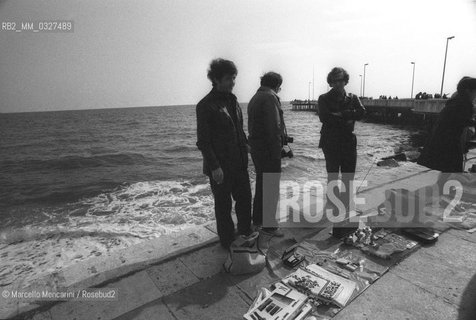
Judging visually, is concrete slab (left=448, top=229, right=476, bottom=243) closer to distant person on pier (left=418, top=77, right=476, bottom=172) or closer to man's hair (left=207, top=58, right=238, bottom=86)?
distant person on pier (left=418, top=77, right=476, bottom=172)

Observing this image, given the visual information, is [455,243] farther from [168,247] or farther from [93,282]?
[93,282]

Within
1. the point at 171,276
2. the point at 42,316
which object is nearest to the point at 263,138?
the point at 171,276

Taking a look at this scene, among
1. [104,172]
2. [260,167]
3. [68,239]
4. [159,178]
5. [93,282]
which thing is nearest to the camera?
[93,282]

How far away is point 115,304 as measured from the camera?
2391mm

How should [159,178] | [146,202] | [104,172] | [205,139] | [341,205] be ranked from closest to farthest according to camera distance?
[205,139] → [341,205] → [146,202] → [159,178] → [104,172]

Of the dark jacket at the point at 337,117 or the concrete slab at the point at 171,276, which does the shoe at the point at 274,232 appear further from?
the dark jacket at the point at 337,117

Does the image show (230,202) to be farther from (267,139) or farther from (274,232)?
(267,139)

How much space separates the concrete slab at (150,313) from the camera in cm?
221

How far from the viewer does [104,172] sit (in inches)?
597

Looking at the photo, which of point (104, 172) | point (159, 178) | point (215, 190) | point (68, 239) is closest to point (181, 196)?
point (68, 239)

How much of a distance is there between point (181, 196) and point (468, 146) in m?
7.58

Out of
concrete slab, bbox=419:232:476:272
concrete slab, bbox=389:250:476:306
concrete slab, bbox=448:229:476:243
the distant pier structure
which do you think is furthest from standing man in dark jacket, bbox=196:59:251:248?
the distant pier structure

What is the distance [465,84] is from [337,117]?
2379 mm

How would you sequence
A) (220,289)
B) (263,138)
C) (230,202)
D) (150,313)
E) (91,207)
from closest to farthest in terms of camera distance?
(150,313) < (220,289) < (230,202) < (263,138) < (91,207)
